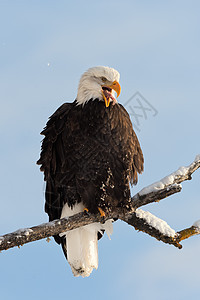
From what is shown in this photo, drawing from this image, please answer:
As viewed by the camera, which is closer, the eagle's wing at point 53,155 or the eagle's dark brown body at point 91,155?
the eagle's dark brown body at point 91,155

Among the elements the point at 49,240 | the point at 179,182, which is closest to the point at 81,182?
the point at 49,240

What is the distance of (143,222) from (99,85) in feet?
6.00

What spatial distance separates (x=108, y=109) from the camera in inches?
231

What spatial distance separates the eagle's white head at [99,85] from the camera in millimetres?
5867

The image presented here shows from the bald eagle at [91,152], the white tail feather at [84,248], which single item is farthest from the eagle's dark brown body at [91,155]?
the white tail feather at [84,248]

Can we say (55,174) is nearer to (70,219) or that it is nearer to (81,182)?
(81,182)

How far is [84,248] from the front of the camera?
254 inches

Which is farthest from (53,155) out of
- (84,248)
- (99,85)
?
(84,248)

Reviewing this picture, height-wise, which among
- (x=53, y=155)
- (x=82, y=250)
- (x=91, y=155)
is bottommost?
(x=82, y=250)

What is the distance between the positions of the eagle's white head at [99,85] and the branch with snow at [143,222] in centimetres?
127

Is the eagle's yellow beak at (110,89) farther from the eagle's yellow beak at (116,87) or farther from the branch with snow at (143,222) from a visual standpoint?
the branch with snow at (143,222)

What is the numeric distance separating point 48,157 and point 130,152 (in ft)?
3.49

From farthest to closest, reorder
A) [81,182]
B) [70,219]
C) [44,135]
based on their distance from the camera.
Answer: [44,135]
[81,182]
[70,219]

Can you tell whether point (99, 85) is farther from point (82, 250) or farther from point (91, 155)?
point (82, 250)
